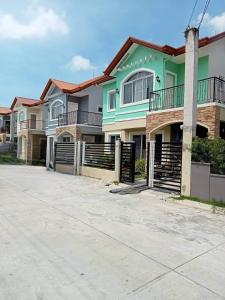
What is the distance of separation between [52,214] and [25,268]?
3.13 m

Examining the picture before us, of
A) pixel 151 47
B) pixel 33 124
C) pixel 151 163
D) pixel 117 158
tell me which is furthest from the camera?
pixel 33 124

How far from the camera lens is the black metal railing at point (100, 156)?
14.0m

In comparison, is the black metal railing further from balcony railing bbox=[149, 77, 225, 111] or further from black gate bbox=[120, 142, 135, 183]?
balcony railing bbox=[149, 77, 225, 111]

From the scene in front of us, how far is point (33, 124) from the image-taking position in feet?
A: 109

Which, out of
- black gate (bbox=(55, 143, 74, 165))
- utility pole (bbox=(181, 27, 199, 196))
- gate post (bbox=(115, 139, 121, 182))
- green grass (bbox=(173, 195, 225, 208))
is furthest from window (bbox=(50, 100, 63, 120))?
green grass (bbox=(173, 195, 225, 208))

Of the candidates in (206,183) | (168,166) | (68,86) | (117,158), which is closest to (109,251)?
(206,183)

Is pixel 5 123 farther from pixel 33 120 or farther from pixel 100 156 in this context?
pixel 100 156

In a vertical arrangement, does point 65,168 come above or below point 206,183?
below

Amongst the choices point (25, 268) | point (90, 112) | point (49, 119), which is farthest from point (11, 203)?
point (49, 119)

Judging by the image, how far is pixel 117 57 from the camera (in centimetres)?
1664

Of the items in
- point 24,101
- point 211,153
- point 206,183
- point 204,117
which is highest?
point 24,101

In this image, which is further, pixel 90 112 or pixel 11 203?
pixel 90 112

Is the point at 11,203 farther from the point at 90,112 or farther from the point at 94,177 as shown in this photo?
the point at 90,112

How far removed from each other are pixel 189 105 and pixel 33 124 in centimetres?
2683
